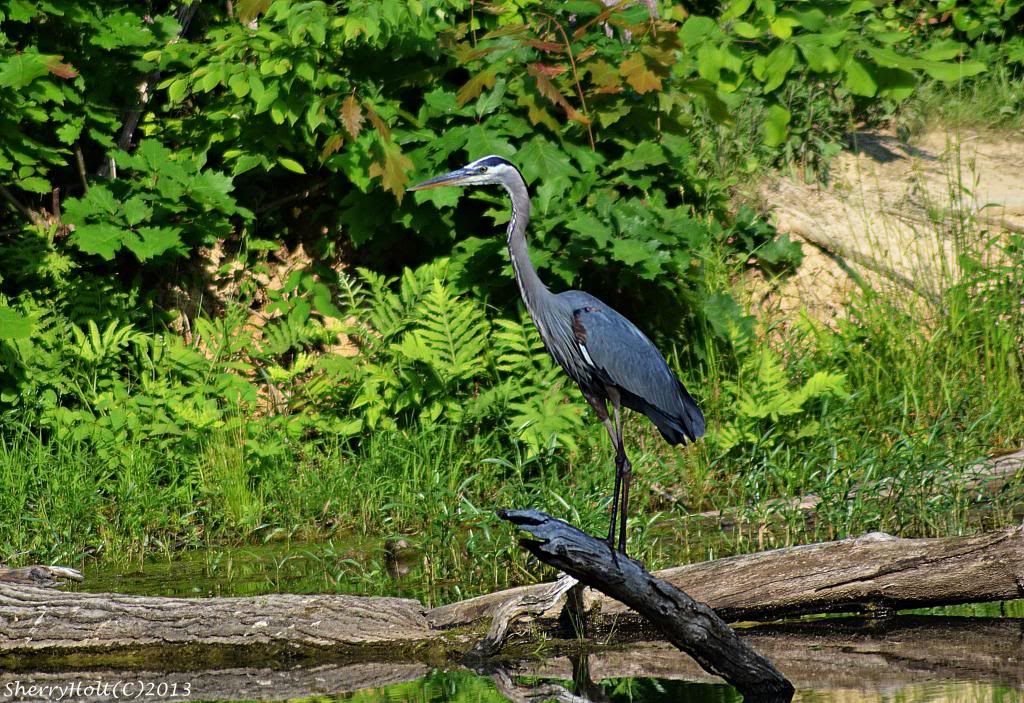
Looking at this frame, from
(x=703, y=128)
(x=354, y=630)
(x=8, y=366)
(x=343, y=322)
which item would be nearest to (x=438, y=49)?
(x=343, y=322)

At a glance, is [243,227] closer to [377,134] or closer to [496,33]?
[377,134]

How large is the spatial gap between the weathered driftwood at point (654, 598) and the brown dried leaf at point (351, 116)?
9.85 feet

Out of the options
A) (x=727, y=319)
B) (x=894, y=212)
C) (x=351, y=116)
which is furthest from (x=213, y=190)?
(x=894, y=212)

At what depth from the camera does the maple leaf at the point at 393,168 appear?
646 cm

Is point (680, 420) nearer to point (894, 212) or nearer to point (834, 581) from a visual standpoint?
point (834, 581)

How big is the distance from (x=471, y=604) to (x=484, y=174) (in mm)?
1710

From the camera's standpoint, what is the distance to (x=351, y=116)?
6.36 meters

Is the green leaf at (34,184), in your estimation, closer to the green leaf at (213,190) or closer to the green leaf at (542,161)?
the green leaf at (213,190)

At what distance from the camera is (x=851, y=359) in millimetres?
6941

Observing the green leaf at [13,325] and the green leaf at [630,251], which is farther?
the green leaf at [630,251]

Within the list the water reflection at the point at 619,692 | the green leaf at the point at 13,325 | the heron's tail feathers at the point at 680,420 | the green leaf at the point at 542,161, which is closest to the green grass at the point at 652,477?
the heron's tail feathers at the point at 680,420

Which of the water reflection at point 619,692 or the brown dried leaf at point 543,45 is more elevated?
the brown dried leaf at point 543,45

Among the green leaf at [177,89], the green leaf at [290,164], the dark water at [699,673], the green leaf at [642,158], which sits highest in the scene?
the green leaf at [177,89]

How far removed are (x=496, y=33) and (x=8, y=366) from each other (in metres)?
2.97
